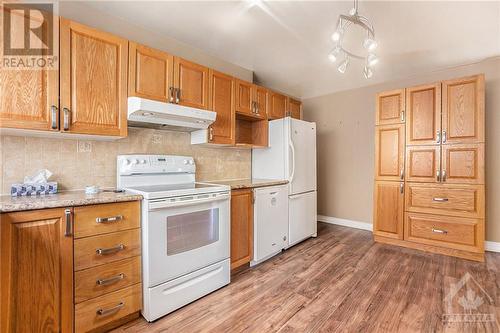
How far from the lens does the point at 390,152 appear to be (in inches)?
127

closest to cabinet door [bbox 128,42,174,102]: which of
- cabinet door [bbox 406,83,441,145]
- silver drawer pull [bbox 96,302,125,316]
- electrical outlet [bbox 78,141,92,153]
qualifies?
electrical outlet [bbox 78,141,92,153]

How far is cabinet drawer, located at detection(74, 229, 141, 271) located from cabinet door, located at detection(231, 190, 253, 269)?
3.07 feet

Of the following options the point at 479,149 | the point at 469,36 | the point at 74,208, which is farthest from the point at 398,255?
the point at 74,208

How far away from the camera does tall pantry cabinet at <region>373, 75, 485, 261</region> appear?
8.86 ft

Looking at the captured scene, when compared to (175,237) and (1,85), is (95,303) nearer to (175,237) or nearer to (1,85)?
(175,237)

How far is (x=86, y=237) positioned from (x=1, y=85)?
1058mm

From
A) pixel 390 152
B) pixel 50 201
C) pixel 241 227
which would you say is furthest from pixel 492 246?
pixel 50 201

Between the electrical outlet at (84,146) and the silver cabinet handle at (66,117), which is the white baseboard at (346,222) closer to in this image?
the electrical outlet at (84,146)

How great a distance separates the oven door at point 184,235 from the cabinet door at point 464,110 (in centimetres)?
285

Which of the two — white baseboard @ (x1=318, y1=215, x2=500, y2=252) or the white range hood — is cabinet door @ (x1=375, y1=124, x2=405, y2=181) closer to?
white baseboard @ (x1=318, y1=215, x2=500, y2=252)

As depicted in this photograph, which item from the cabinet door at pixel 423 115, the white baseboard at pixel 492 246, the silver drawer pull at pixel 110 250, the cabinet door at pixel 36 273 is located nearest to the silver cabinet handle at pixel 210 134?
the silver drawer pull at pixel 110 250

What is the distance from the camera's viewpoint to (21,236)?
49.5 inches

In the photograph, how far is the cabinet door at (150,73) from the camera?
1.92 m

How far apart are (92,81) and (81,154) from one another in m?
0.62
